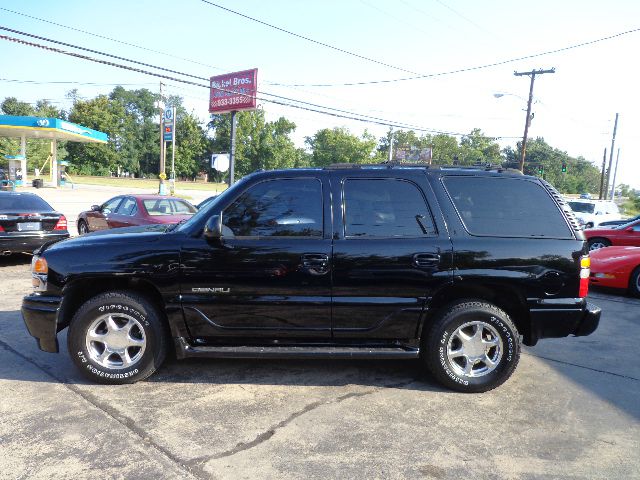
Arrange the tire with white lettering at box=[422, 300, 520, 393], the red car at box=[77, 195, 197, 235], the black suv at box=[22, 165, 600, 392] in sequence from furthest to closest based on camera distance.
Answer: the red car at box=[77, 195, 197, 235] < the tire with white lettering at box=[422, 300, 520, 393] < the black suv at box=[22, 165, 600, 392]

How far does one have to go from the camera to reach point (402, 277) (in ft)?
12.5

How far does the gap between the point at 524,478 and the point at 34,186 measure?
155 ft

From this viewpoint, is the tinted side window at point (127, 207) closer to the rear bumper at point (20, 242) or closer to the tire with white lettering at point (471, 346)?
the rear bumper at point (20, 242)

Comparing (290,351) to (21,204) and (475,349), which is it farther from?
(21,204)

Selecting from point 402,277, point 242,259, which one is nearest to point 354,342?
point 402,277

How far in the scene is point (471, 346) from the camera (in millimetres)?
3982

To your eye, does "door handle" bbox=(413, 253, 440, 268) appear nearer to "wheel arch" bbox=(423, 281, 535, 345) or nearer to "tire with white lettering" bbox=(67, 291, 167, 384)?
"wheel arch" bbox=(423, 281, 535, 345)

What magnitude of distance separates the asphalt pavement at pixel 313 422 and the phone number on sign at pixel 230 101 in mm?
26944

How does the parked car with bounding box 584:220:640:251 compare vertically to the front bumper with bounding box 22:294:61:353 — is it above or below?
above

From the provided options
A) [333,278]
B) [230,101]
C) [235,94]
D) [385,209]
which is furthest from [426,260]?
[230,101]

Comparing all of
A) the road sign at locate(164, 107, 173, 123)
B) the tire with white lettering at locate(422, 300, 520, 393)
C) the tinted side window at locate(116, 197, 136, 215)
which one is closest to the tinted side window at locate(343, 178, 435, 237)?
the tire with white lettering at locate(422, 300, 520, 393)

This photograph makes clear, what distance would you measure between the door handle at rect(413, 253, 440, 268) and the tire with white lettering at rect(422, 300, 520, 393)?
43 cm

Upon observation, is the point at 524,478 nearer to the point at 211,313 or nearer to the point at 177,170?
the point at 211,313

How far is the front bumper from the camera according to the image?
3875 mm
